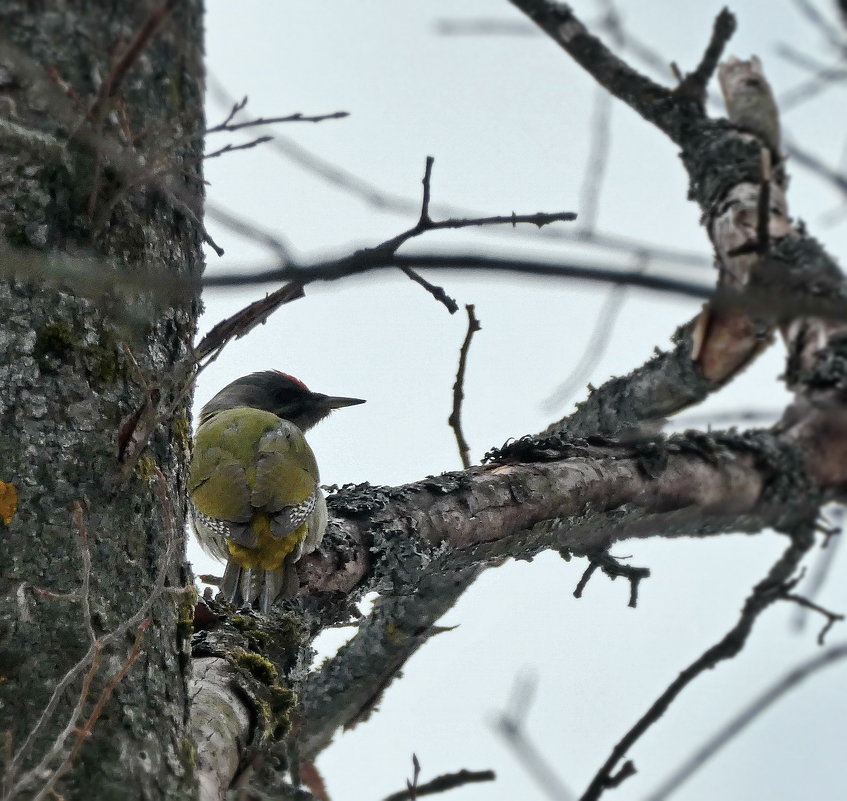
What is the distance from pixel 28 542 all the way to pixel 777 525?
9.17ft

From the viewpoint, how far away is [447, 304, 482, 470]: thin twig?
9.88 ft

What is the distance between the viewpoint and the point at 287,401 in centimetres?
613

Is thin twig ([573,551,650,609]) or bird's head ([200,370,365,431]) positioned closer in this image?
thin twig ([573,551,650,609])

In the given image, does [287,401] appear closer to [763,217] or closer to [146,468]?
[763,217]

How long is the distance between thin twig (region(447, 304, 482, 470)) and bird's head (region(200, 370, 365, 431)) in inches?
99.3

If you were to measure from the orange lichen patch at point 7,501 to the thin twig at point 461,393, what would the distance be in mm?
1388

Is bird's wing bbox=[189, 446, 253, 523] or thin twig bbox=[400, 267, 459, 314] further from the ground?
bird's wing bbox=[189, 446, 253, 523]

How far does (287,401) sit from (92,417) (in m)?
4.00

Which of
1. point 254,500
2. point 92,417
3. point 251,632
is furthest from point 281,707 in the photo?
point 254,500

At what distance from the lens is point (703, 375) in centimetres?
427

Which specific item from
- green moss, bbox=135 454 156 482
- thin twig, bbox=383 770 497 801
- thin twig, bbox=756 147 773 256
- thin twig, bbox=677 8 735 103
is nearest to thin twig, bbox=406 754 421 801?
thin twig, bbox=383 770 497 801

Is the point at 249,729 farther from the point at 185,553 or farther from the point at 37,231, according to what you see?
the point at 37,231

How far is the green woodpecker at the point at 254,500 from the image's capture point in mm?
3533

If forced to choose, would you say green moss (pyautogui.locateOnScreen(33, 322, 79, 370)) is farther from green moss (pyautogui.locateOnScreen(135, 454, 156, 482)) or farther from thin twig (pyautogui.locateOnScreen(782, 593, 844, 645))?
thin twig (pyautogui.locateOnScreen(782, 593, 844, 645))
